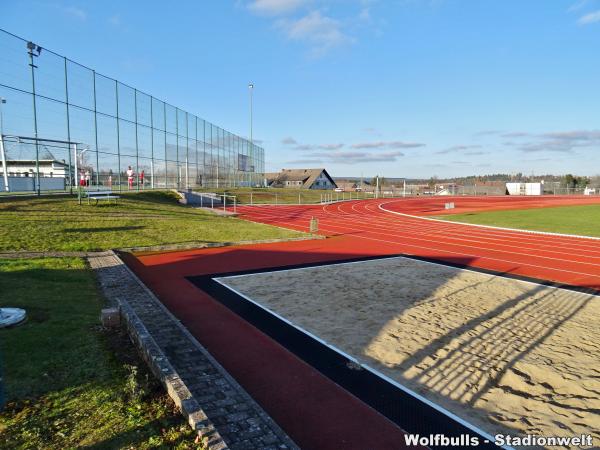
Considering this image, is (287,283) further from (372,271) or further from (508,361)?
(508,361)

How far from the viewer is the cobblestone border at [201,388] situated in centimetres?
381

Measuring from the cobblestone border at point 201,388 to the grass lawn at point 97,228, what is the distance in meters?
8.11

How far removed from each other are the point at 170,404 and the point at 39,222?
578 inches

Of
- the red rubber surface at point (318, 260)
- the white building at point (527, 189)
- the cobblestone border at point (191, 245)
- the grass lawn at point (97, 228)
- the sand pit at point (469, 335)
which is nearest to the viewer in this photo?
the red rubber surface at point (318, 260)

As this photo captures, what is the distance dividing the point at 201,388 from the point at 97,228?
46.1 feet

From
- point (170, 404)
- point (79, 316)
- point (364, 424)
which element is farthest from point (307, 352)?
point (79, 316)

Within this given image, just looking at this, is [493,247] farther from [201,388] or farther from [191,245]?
[201,388]

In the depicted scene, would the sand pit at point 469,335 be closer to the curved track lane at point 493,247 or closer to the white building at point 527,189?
the curved track lane at point 493,247

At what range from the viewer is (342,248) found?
17.3 meters

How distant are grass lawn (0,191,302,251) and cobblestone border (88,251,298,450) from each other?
8.11 meters

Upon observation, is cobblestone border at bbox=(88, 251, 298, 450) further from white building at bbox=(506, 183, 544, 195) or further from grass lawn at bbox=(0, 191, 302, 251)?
white building at bbox=(506, 183, 544, 195)

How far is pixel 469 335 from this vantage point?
23.1ft

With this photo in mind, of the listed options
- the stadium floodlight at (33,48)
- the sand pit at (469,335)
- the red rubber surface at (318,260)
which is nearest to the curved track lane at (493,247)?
the red rubber surface at (318,260)

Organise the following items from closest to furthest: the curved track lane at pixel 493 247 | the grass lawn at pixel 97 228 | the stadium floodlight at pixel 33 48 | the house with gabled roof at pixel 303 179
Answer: the curved track lane at pixel 493 247, the grass lawn at pixel 97 228, the stadium floodlight at pixel 33 48, the house with gabled roof at pixel 303 179
